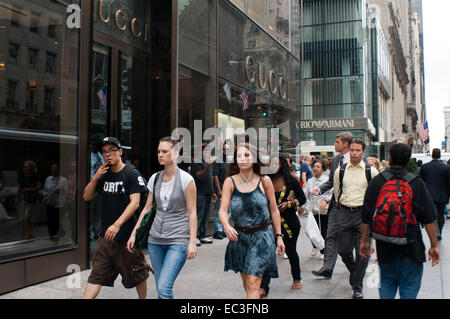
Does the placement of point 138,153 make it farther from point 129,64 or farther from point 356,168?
point 356,168

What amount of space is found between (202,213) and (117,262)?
520 centimetres

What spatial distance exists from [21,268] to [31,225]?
790 millimetres

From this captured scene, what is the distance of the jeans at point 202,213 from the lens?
31.8 feet

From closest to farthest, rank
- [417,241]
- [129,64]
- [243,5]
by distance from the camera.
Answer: [417,241]
[129,64]
[243,5]

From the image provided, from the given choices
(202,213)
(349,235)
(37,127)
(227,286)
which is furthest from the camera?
(202,213)

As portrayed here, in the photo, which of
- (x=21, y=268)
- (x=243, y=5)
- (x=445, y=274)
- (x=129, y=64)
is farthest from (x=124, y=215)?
(x=243, y=5)

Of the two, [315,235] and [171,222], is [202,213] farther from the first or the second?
[171,222]

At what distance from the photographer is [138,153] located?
999cm

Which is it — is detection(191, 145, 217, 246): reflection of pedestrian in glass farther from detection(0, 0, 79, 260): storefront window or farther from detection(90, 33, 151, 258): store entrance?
detection(0, 0, 79, 260): storefront window

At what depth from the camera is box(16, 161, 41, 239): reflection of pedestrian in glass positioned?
21.5 ft

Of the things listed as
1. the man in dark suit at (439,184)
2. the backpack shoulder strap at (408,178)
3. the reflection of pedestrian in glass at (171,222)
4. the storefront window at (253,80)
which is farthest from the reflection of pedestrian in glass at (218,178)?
Result: the backpack shoulder strap at (408,178)

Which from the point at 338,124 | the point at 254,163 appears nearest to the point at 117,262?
the point at 254,163

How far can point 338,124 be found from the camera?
4353cm

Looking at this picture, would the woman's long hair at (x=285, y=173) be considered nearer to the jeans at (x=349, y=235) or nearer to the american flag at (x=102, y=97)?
the jeans at (x=349, y=235)
